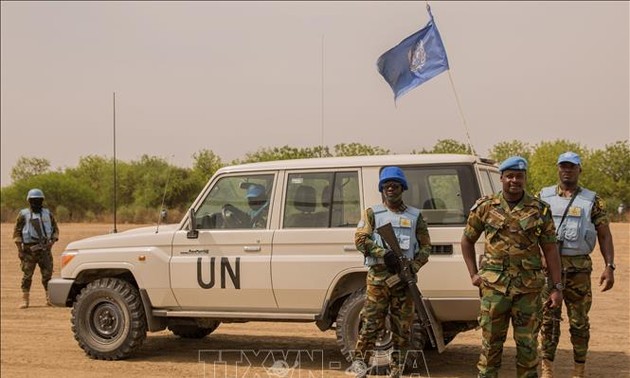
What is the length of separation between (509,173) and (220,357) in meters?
4.32

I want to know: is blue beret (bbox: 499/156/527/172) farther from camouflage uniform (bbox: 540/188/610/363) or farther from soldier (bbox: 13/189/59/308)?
soldier (bbox: 13/189/59/308)

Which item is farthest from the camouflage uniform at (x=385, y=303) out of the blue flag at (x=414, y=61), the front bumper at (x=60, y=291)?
the front bumper at (x=60, y=291)

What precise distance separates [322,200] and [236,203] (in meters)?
0.92

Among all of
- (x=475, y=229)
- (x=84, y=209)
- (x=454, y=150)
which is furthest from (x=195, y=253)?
(x=84, y=209)

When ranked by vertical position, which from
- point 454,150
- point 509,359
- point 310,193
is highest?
point 454,150

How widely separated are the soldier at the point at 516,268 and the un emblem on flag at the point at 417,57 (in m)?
3.29

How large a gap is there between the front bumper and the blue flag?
410 cm

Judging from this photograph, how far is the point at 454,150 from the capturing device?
50.4 feet

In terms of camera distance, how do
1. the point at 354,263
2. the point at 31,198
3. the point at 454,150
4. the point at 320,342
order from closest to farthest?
the point at 354,263
the point at 320,342
the point at 31,198
the point at 454,150

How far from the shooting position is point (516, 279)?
5457mm

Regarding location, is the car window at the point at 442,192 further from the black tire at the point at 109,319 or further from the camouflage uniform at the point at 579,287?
the black tire at the point at 109,319

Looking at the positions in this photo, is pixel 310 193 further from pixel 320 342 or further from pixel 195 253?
pixel 320 342

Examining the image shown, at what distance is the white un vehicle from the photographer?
7230 mm

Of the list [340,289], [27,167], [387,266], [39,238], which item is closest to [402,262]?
[387,266]
